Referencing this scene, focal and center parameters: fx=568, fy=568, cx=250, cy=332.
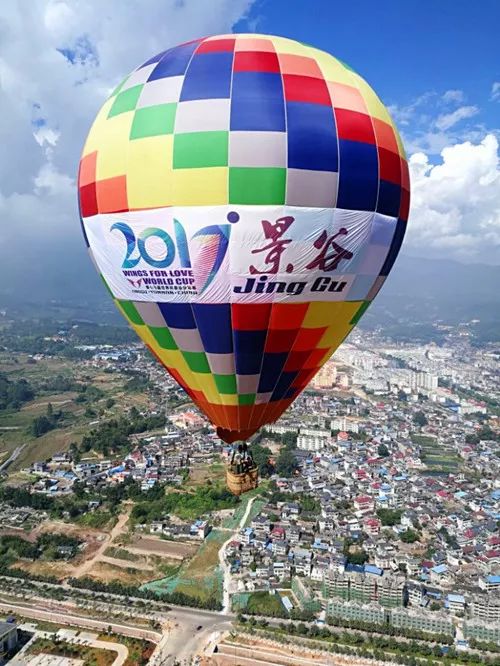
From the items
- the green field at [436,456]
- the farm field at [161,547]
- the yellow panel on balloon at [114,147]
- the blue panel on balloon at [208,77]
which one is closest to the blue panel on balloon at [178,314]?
the yellow panel on balloon at [114,147]

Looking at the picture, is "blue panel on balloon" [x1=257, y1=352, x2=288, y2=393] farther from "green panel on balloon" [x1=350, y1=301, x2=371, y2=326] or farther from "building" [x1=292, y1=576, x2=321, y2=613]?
"building" [x1=292, y1=576, x2=321, y2=613]

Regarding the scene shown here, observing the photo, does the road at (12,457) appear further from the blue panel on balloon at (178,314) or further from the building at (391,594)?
the blue panel on balloon at (178,314)

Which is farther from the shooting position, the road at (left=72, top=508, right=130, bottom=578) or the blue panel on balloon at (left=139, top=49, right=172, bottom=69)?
the road at (left=72, top=508, right=130, bottom=578)

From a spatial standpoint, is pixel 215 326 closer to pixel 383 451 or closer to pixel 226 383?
pixel 226 383

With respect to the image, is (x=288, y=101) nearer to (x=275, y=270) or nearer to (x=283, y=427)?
(x=275, y=270)

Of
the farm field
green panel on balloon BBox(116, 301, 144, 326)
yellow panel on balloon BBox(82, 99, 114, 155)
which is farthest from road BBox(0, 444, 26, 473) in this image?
yellow panel on balloon BBox(82, 99, 114, 155)

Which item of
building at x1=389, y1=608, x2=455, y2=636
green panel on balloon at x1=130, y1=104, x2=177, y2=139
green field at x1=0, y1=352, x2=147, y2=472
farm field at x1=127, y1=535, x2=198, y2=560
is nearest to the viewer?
green panel on balloon at x1=130, y1=104, x2=177, y2=139

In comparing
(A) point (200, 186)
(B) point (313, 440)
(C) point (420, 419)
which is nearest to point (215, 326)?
(A) point (200, 186)
